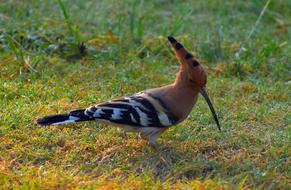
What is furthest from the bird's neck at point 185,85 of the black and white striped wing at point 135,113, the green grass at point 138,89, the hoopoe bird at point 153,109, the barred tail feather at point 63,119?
the barred tail feather at point 63,119

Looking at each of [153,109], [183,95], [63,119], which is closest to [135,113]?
[153,109]

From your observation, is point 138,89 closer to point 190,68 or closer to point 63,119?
point 190,68

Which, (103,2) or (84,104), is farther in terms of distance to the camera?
(103,2)

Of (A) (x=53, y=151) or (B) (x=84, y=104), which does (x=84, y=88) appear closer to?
(B) (x=84, y=104)

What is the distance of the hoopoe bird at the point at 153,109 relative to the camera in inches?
166

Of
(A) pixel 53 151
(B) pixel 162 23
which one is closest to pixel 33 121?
(A) pixel 53 151

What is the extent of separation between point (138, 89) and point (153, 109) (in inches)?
47.2

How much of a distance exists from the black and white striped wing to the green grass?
187mm

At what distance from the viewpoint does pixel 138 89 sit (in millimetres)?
5477

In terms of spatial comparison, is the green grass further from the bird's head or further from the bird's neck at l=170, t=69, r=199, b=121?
the bird's head

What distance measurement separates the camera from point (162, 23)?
7.21 m

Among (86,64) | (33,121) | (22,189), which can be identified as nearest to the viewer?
(22,189)

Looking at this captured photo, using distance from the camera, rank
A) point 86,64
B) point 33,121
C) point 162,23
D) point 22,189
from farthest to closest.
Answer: point 162,23 → point 86,64 → point 33,121 → point 22,189

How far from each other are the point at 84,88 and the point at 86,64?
1.91ft
